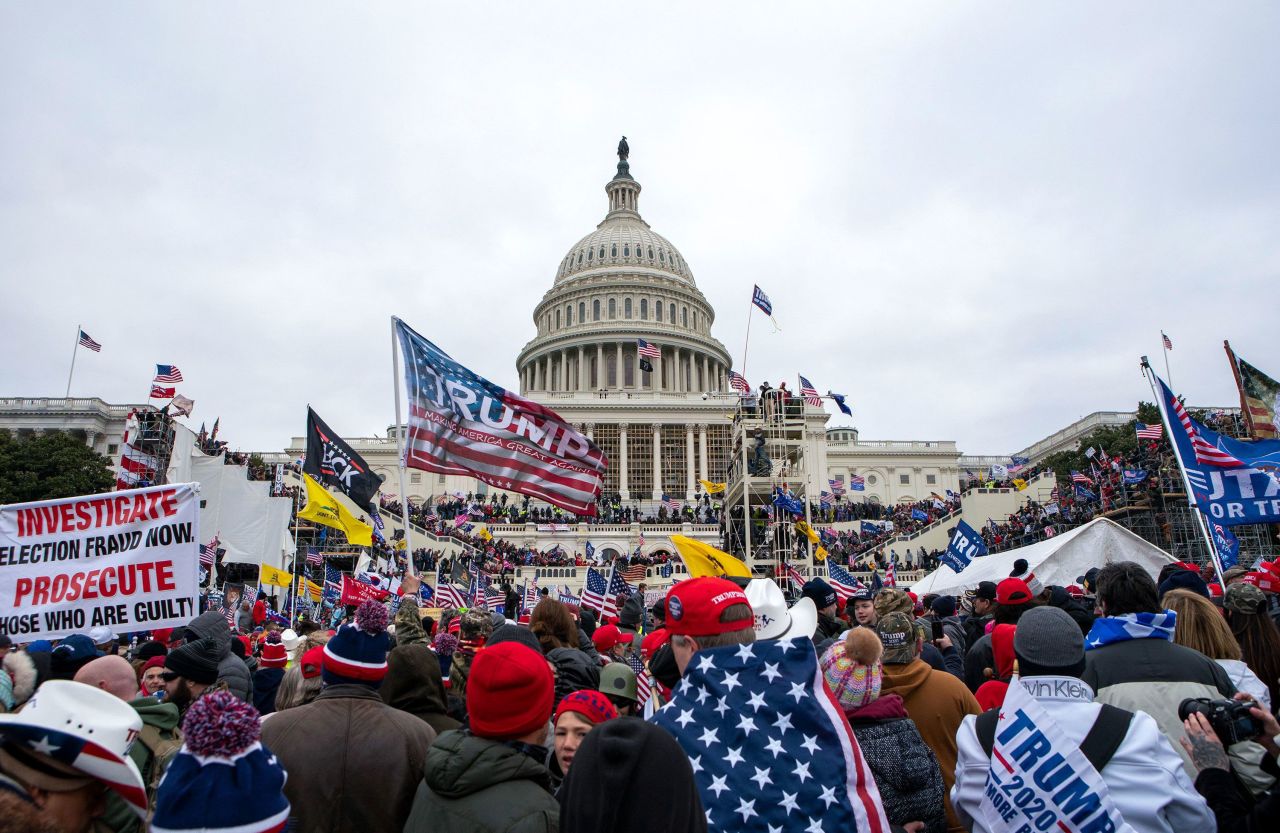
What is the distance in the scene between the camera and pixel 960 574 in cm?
1656

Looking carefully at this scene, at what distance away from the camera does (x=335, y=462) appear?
547 inches

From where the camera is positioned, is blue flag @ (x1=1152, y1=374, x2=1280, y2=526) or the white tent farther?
the white tent

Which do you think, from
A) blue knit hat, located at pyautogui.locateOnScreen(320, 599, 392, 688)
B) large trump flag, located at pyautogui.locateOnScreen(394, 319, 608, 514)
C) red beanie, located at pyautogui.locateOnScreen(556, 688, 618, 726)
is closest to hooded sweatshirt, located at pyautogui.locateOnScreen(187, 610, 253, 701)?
blue knit hat, located at pyautogui.locateOnScreen(320, 599, 392, 688)

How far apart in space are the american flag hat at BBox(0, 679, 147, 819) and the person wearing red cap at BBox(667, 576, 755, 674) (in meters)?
1.96

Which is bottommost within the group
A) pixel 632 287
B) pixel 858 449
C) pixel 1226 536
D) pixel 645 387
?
pixel 1226 536

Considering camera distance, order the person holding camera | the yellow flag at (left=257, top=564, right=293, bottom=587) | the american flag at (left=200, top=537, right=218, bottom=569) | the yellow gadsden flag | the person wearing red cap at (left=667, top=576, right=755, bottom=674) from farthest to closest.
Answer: the american flag at (left=200, top=537, right=218, bottom=569)
the yellow flag at (left=257, top=564, right=293, bottom=587)
the yellow gadsden flag
the person wearing red cap at (left=667, top=576, right=755, bottom=674)
the person holding camera

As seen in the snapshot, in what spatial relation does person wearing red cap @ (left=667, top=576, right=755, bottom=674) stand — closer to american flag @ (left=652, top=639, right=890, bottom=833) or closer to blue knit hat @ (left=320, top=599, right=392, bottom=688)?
american flag @ (left=652, top=639, right=890, bottom=833)

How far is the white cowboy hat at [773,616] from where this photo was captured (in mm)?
3891

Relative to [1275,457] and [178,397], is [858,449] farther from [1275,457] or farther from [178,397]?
[1275,457]

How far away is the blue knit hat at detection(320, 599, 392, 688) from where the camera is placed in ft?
13.4

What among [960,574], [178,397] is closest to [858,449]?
[178,397]

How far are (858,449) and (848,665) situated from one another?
267 feet

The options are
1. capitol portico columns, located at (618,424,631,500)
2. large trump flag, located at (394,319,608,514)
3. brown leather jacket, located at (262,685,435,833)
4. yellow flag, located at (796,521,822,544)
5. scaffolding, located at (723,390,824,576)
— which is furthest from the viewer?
capitol portico columns, located at (618,424,631,500)

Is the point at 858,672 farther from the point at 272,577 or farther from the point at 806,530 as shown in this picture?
the point at 806,530
